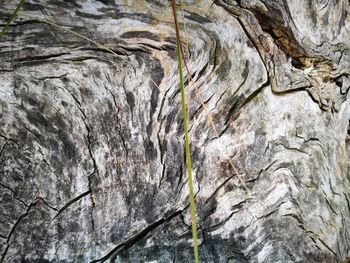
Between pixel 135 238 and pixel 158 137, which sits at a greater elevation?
pixel 158 137

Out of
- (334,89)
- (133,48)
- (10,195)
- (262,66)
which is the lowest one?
(10,195)

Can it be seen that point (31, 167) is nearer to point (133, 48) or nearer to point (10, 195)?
point (10, 195)

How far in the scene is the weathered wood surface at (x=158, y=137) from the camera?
4.47 ft

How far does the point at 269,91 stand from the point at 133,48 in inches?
19.1

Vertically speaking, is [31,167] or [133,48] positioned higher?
[133,48]

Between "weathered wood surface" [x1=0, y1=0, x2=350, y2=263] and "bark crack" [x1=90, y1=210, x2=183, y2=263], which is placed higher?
"weathered wood surface" [x1=0, y1=0, x2=350, y2=263]

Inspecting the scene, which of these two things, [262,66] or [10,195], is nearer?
[10,195]

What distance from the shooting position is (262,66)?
1604 mm

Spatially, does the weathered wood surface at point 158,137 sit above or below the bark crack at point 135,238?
above

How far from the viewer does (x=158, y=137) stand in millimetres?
1485

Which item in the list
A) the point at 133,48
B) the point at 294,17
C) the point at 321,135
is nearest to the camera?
the point at 133,48

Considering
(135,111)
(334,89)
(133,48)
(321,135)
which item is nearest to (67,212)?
(135,111)

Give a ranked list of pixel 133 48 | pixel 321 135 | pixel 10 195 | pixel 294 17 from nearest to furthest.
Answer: pixel 10 195, pixel 133 48, pixel 294 17, pixel 321 135

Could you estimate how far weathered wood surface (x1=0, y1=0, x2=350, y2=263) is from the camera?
136 centimetres
